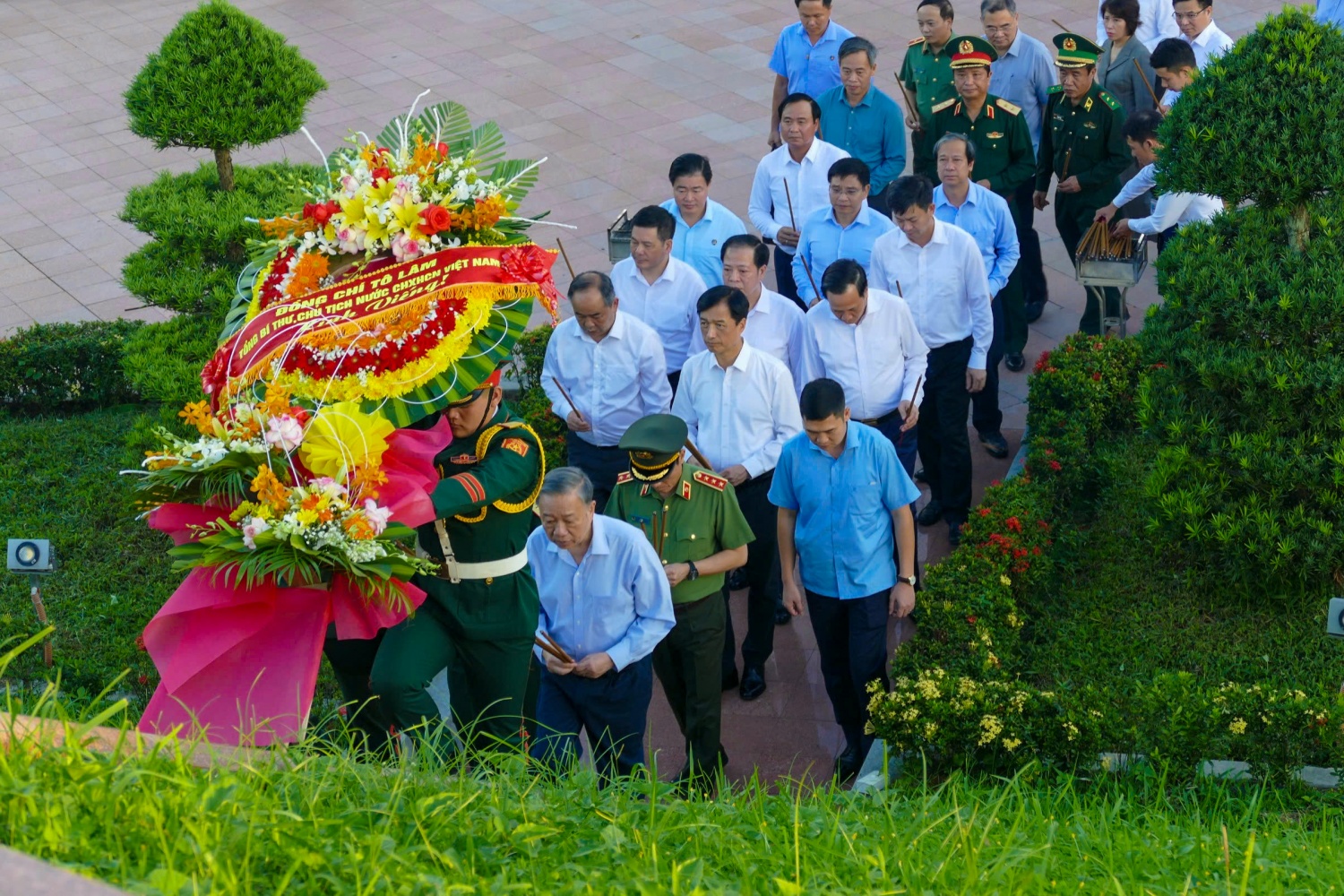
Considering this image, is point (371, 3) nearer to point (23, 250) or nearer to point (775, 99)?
point (23, 250)

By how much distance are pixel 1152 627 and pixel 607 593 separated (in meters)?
2.63

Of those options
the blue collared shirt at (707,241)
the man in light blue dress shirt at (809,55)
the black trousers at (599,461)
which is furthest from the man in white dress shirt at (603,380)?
the man in light blue dress shirt at (809,55)

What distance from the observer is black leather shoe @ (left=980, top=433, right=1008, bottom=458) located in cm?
887

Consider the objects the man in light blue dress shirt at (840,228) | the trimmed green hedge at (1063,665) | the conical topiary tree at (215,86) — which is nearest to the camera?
the trimmed green hedge at (1063,665)

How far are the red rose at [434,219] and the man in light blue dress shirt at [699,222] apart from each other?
313 centimetres

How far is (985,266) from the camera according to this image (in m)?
8.52

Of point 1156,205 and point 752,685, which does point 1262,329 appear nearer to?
point 1156,205

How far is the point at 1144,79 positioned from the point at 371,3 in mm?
10112

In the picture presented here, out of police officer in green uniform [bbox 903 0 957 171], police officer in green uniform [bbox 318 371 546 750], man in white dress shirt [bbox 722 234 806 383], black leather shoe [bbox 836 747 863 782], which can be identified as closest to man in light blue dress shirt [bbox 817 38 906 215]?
police officer in green uniform [bbox 903 0 957 171]

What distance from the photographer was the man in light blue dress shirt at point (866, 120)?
10.1 meters

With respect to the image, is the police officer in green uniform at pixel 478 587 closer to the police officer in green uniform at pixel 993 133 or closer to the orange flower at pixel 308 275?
the orange flower at pixel 308 275

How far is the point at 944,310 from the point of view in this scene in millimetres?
8086

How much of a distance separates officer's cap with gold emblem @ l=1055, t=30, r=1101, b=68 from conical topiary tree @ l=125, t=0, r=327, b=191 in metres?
4.85

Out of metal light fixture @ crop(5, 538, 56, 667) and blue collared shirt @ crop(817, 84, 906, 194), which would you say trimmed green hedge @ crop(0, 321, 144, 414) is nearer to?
metal light fixture @ crop(5, 538, 56, 667)
